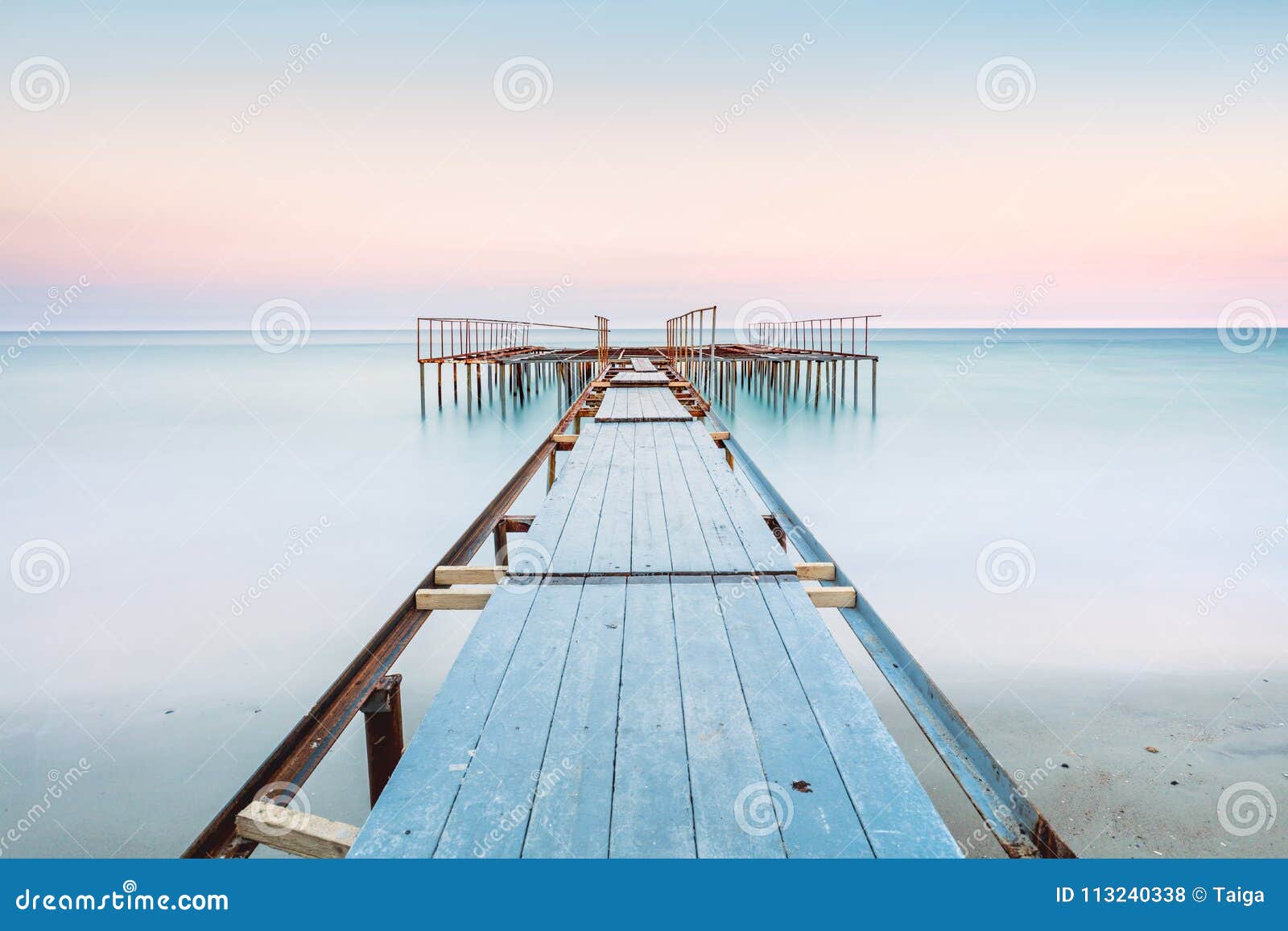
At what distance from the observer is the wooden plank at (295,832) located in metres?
1.75

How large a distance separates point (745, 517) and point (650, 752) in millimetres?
2494

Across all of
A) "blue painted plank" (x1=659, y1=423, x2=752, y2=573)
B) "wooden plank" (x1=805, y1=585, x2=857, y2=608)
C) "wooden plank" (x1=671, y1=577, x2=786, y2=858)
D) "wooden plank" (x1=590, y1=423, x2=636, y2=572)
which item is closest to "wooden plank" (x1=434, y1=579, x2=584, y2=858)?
"wooden plank" (x1=671, y1=577, x2=786, y2=858)

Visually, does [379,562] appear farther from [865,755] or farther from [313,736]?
[865,755]

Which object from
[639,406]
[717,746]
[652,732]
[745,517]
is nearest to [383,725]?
[652,732]

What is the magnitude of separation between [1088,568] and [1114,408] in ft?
60.3

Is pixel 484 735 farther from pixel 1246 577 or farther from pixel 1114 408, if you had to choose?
pixel 1114 408

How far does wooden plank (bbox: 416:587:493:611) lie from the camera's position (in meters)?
3.26

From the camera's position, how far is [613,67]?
15.3 metres

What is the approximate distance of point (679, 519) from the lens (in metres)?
4.29

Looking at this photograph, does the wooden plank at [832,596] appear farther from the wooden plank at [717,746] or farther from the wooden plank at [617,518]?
the wooden plank at [617,518]

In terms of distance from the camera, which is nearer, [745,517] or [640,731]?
[640,731]

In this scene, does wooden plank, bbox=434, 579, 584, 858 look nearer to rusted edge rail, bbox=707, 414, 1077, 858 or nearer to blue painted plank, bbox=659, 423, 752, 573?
blue painted plank, bbox=659, 423, 752, 573
